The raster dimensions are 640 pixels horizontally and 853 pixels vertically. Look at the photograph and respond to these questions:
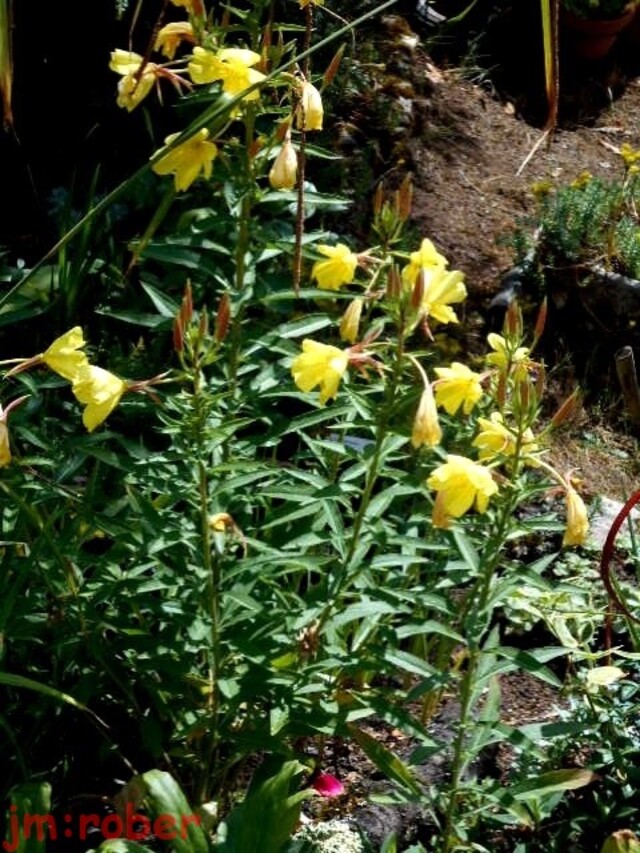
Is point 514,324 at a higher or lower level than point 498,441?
higher

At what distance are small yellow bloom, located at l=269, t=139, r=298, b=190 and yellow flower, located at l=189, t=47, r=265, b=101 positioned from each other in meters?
0.11

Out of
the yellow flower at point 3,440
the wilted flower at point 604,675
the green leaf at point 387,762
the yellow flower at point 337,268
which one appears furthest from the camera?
the wilted flower at point 604,675

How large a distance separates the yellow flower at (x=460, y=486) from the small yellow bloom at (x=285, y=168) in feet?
1.63

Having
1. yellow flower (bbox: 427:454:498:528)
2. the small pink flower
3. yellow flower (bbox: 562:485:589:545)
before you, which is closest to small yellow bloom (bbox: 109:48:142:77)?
yellow flower (bbox: 427:454:498:528)

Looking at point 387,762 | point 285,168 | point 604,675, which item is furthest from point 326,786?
point 285,168

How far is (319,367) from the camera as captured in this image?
183 centimetres

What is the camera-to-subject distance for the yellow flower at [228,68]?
1.92 metres

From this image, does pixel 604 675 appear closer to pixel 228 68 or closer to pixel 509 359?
pixel 509 359

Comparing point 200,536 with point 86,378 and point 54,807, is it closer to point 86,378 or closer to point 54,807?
point 86,378

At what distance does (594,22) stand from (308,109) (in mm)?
3955

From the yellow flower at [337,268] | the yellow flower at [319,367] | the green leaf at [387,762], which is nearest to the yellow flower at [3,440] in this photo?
the yellow flower at [319,367]

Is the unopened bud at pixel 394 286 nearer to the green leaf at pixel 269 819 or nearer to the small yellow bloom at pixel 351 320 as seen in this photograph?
the small yellow bloom at pixel 351 320

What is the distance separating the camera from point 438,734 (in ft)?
8.29

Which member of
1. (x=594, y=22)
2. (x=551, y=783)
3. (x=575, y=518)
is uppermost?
(x=575, y=518)
